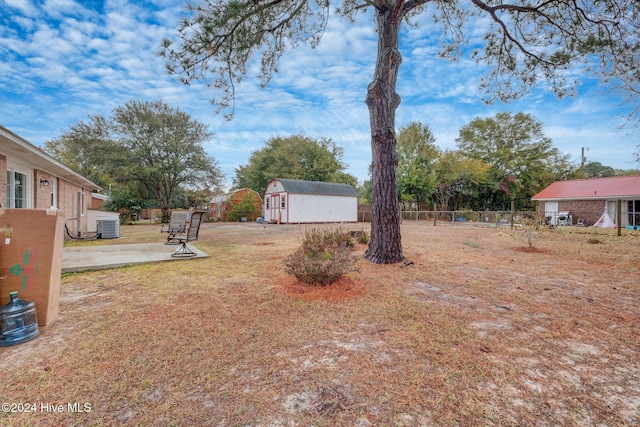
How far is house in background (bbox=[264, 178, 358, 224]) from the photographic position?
2005 cm

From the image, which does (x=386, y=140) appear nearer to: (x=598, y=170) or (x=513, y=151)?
(x=513, y=151)

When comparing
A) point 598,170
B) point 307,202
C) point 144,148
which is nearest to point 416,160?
point 307,202

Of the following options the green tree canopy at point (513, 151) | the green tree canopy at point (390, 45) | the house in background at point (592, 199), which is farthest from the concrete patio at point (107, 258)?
the green tree canopy at point (513, 151)

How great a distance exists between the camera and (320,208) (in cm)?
2170

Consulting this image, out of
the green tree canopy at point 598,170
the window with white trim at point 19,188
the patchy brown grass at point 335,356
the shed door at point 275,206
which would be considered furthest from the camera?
the green tree canopy at point 598,170

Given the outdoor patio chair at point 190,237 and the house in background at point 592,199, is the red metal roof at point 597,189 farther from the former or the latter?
the outdoor patio chair at point 190,237

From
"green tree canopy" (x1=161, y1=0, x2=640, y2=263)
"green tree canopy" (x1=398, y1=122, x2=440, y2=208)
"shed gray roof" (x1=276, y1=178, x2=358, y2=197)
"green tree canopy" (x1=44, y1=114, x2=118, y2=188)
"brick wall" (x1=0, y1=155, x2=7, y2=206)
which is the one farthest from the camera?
"green tree canopy" (x1=398, y1=122, x2=440, y2=208)

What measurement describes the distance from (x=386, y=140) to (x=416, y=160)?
842 inches

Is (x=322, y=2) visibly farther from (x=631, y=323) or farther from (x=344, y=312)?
(x=631, y=323)

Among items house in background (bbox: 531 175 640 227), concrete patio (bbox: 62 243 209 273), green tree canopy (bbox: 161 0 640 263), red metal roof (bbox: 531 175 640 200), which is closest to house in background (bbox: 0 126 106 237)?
concrete patio (bbox: 62 243 209 273)

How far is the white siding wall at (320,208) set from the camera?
20.1m

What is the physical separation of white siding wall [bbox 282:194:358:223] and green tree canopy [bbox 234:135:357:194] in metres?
6.35

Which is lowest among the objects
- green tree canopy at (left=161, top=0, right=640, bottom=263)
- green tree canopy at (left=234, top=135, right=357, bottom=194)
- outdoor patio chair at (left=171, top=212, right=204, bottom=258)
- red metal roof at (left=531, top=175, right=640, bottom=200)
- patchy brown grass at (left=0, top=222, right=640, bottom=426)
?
patchy brown grass at (left=0, top=222, right=640, bottom=426)

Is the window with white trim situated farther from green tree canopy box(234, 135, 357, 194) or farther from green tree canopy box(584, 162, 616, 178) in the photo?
green tree canopy box(584, 162, 616, 178)
